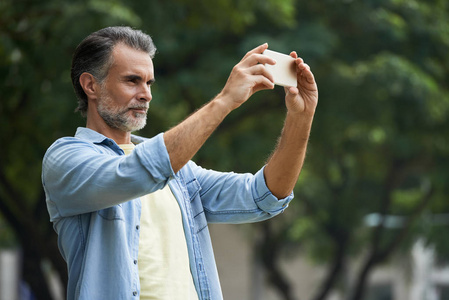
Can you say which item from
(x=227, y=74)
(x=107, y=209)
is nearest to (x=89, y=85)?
(x=107, y=209)

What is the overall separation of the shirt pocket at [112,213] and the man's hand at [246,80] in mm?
423

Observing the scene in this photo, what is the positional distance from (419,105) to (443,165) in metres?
3.55

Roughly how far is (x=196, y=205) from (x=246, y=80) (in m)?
0.57

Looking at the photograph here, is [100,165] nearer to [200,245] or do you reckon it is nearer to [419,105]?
[200,245]

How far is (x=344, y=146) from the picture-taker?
1467cm

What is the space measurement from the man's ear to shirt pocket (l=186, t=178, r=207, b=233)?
0.41 metres

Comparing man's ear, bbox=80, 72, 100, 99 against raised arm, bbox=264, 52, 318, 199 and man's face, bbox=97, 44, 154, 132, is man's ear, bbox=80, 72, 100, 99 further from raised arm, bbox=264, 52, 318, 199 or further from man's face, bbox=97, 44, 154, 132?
raised arm, bbox=264, 52, 318, 199

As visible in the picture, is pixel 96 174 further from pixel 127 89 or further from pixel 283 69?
pixel 283 69

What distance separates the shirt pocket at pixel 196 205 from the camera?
2586 mm

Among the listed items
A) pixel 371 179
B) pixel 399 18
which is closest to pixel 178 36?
pixel 399 18

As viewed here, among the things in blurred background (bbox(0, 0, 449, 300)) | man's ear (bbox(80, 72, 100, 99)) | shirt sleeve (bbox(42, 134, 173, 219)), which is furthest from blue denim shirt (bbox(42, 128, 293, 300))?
blurred background (bbox(0, 0, 449, 300))

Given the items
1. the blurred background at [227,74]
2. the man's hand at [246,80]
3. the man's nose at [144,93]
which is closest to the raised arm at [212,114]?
the man's hand at [246,80]

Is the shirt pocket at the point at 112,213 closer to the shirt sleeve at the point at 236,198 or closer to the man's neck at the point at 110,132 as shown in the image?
the man's neck at the point at 110,132

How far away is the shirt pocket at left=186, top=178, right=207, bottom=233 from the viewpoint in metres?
2.59
